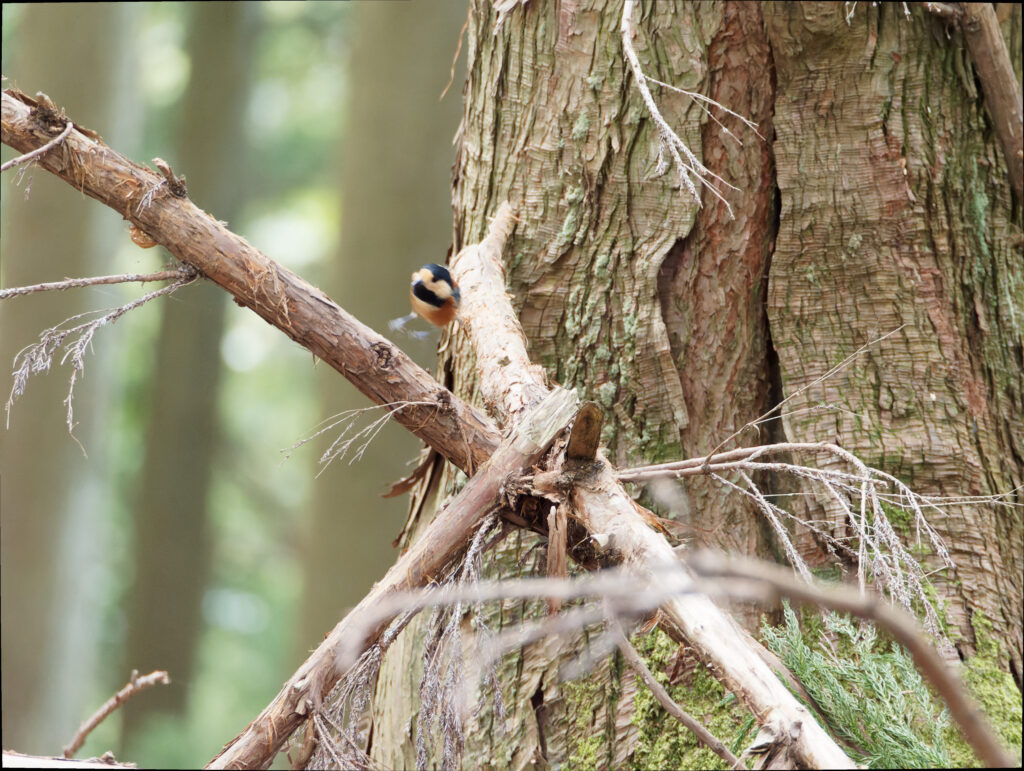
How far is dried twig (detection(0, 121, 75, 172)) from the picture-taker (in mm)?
1164

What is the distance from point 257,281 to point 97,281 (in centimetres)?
25

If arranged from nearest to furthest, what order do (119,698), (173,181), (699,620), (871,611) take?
1. (871,611)
2. (699,620)
3. (173,181)
4. (119,698)

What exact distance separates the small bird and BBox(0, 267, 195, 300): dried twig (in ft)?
1.55

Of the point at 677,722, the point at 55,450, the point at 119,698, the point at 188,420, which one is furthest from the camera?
the point at 188,420

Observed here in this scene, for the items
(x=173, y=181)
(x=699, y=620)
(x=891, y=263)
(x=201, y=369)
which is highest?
(x=201, y=369)

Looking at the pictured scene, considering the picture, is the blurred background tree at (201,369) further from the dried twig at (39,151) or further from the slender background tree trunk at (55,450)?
the dried twig at (39,151)

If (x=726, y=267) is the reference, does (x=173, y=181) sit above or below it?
above

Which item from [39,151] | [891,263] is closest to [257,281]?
[39,151]

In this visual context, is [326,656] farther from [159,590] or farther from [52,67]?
[159,590]

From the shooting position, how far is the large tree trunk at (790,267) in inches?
68.7

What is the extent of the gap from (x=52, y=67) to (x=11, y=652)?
3.06m

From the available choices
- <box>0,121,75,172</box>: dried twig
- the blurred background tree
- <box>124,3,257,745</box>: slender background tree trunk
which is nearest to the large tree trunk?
<box>0,121,75,172</box>: dried twig

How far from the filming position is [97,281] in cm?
129

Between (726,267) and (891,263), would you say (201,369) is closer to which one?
(726,267)
